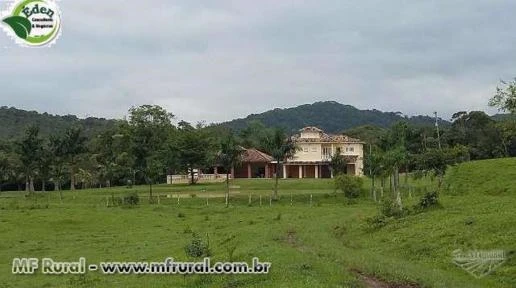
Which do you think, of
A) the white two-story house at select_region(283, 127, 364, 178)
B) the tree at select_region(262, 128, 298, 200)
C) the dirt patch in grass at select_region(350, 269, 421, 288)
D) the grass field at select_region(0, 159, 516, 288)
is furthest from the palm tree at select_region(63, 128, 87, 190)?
the dirt patch in grass at select_region(350, 269, 421, 288)

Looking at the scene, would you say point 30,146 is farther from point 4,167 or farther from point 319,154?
point 319,154

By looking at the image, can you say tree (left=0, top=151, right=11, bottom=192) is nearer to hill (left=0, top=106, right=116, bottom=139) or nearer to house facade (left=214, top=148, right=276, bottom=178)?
house facade (left=214, top=148, right=276, bottom=178)

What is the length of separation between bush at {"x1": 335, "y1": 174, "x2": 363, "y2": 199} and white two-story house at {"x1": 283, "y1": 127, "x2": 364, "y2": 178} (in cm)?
4340

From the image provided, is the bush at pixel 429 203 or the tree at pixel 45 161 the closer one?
the bush at pixel 429 203

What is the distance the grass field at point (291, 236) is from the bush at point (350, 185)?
38.7 inches

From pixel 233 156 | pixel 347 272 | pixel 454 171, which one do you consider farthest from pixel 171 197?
pixel 347 272

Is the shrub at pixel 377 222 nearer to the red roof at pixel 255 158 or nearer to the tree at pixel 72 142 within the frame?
the tree at pixel 72 142

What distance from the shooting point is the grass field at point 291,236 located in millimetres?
20172

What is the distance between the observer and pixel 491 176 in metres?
52.2

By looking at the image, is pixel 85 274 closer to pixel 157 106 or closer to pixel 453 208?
pixel 453 208

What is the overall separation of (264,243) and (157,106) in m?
80.6

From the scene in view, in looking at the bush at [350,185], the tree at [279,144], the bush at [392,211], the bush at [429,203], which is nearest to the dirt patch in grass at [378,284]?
the bush at [392,211]

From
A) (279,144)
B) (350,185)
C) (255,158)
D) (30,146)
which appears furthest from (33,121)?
(350,185)

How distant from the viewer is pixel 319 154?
108 m
